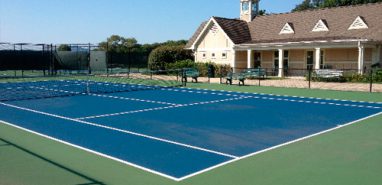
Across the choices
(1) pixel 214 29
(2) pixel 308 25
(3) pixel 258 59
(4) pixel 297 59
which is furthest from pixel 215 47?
(2) pixel 308 25

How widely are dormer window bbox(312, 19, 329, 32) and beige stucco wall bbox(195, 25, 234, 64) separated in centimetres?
770

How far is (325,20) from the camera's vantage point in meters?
34.9

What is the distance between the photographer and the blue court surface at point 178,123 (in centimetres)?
809

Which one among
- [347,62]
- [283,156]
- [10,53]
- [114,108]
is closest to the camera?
[283,156]

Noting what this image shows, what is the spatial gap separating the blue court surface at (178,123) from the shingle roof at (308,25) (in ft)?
51.9

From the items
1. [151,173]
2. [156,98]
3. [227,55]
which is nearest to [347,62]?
[227,55]

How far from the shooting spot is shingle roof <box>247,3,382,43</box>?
31344 mm

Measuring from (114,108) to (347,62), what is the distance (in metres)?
22.4

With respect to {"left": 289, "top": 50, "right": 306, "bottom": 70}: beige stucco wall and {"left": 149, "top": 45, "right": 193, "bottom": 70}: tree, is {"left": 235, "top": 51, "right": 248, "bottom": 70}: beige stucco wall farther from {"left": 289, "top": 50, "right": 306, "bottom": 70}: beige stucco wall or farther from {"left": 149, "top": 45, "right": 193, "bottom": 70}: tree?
{"left": 149, "top": 45, "right": 193, "bottom": 70}: tree

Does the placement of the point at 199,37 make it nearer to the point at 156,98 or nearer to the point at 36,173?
the point at 156,98

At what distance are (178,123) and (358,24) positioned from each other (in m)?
25.2

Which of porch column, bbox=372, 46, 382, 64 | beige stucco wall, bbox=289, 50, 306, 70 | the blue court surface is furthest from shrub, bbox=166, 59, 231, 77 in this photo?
the blue court surface

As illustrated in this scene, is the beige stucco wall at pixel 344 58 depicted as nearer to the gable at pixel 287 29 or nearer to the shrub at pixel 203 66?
the gable at pixel 287 29

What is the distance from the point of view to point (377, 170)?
22.9 feet
